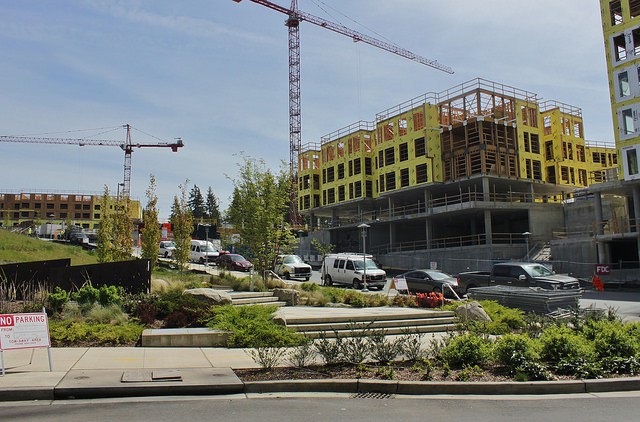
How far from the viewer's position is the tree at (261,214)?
22734 mm

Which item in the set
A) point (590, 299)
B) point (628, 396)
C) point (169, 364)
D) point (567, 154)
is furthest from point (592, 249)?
point (169, 364)

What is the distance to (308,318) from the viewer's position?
1353cm

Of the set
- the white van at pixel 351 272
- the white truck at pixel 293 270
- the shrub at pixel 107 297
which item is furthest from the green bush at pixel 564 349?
the white truck at pixel 293 270

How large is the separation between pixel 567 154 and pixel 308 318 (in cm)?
4903

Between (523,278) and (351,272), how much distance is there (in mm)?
10960

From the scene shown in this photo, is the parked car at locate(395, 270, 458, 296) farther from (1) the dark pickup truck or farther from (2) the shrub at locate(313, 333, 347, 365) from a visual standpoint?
(2) the shrub at locate(313, 333, 347, 365)

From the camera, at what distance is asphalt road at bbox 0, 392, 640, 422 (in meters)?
6.28

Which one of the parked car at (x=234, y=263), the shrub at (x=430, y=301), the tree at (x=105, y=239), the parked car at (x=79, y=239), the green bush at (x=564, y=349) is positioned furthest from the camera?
the parked car at (x=79, y=239)

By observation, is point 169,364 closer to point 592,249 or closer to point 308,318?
point 308,318

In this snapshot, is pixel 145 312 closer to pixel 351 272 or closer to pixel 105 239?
→ pixel 105 239

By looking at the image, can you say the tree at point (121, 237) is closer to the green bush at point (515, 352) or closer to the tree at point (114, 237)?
the tree at point (114, 237)

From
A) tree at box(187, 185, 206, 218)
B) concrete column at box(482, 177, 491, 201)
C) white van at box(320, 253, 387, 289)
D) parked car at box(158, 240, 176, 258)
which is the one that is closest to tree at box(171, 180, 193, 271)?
white van at box(320, 253, 387, 289)

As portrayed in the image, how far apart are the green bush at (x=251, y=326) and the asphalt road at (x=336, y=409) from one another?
128 inches

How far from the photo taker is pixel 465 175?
160 feet
